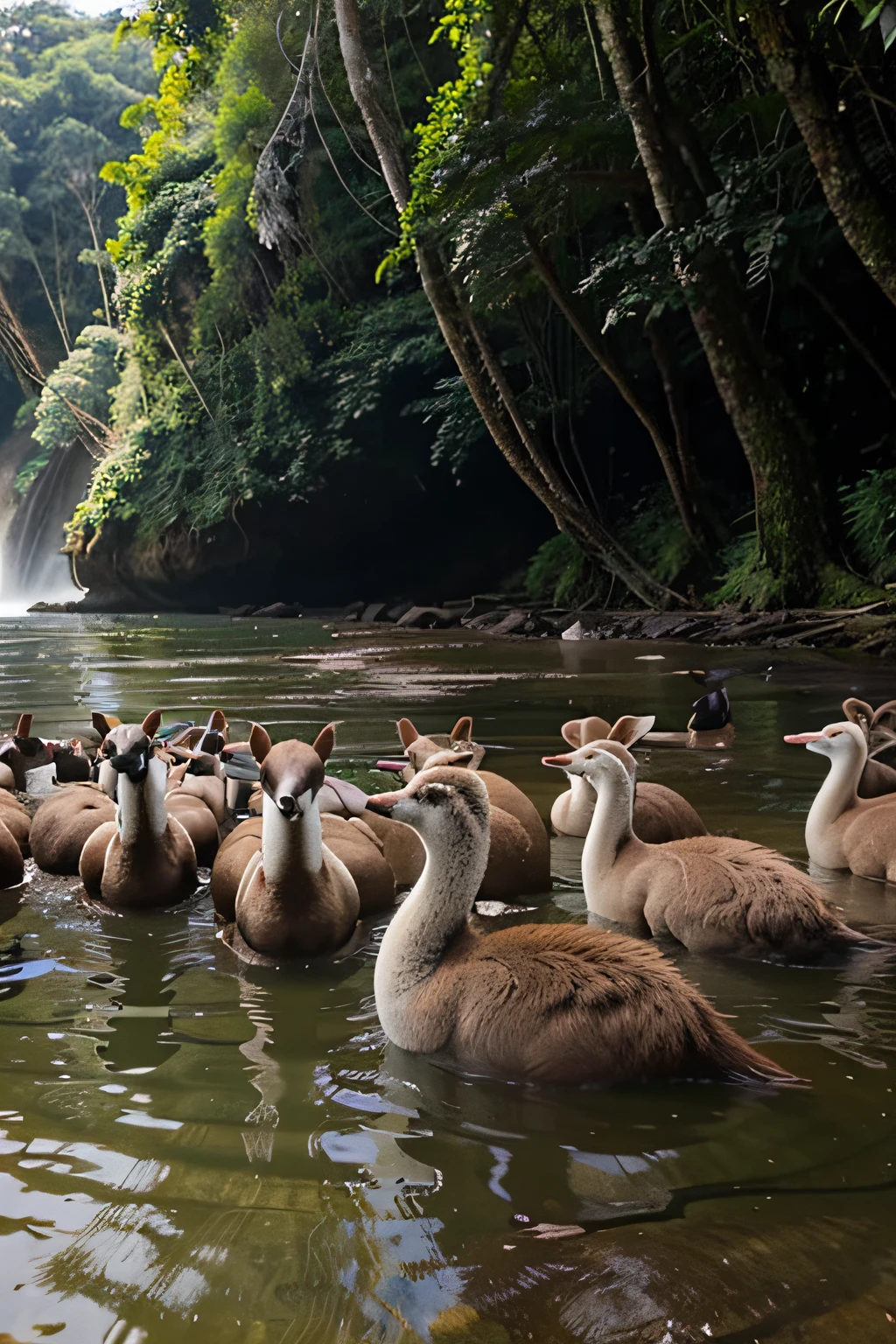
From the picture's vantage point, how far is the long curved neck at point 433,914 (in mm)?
3301

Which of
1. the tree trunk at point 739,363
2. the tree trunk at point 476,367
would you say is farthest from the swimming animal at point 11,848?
the tree trunk at point 476,367

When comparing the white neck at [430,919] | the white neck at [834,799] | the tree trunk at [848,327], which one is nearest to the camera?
the white neck at [430,919]

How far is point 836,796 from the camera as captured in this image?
518 cm

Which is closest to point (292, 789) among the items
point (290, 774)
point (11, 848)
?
point (290, 774)

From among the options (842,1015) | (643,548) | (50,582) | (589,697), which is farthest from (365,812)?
(50,582)

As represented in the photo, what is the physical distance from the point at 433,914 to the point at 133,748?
75.8 inches

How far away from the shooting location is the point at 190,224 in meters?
30.2

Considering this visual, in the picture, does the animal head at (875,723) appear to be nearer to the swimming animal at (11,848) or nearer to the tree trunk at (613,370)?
the swimming animal at (11,848)

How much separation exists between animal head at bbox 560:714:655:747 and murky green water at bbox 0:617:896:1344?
3.40ft

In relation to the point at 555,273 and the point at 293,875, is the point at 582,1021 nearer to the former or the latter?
the point at 293,875

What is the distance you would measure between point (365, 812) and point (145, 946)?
1402 millimetres

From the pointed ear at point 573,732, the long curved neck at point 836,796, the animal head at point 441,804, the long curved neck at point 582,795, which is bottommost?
the long curved neck at point 582,795

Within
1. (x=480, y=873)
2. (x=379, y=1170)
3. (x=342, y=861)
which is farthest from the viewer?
(x=342, y=861)

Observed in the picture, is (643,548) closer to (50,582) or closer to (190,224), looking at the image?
(190,224)
